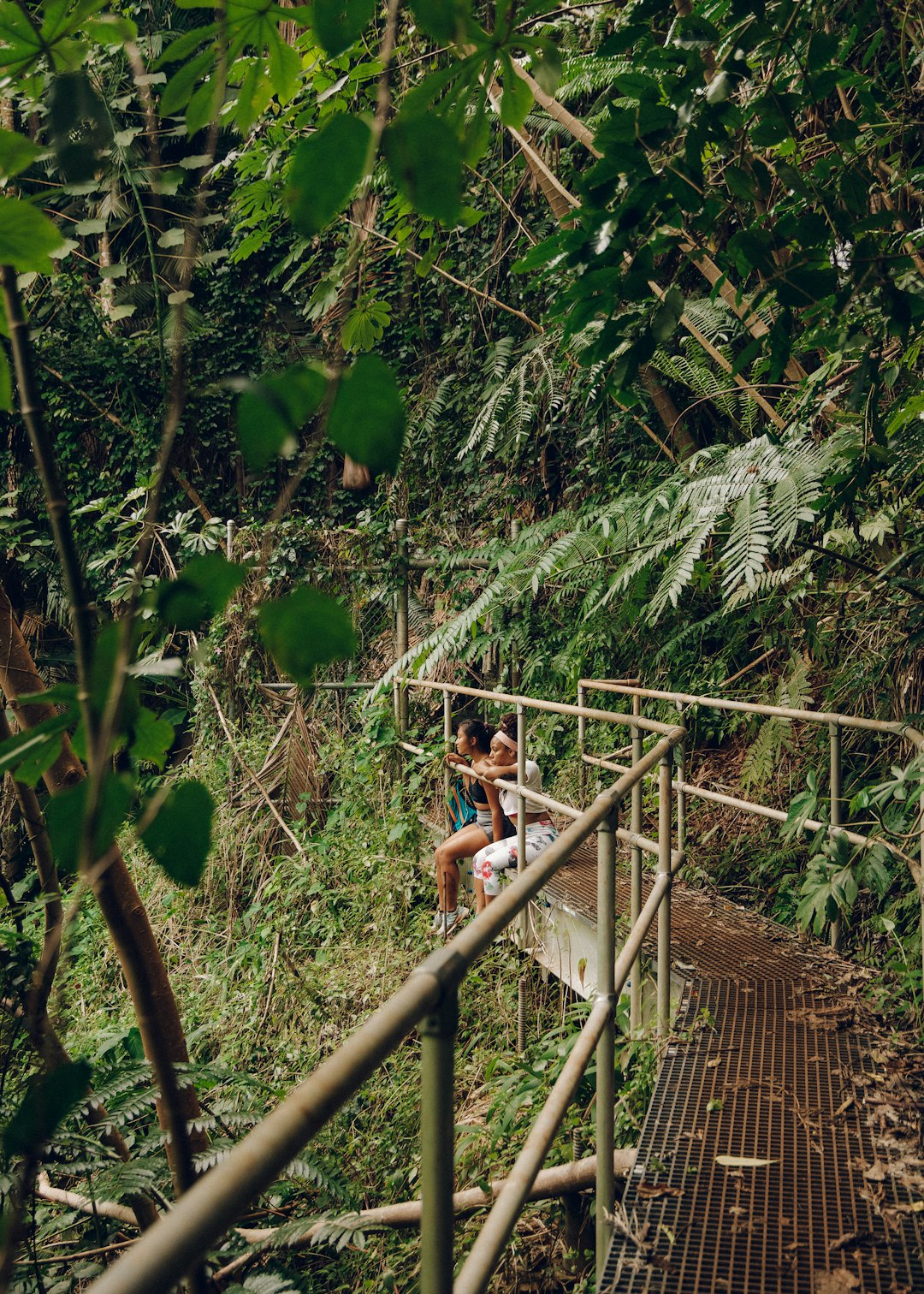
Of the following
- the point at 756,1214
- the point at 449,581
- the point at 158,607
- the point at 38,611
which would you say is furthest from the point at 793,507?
the point at 38,611

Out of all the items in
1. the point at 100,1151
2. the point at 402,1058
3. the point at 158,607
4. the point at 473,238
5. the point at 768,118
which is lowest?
the point at 402,1058

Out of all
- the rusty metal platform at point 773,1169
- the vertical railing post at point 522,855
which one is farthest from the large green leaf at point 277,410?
the vertical railing post at point 522,855

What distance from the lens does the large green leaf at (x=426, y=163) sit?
53cm

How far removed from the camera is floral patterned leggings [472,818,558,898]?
4582 millimetres

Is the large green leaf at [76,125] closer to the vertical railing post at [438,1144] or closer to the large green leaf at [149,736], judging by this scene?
the large green leaf at [149,736]

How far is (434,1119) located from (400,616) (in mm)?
6355

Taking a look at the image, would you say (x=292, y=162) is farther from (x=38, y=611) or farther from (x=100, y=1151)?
(x=38, y=611)

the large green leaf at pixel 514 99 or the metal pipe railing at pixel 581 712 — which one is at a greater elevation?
the large green leaf at pixel 514 99

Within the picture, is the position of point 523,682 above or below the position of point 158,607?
below

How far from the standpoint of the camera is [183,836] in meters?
0.55

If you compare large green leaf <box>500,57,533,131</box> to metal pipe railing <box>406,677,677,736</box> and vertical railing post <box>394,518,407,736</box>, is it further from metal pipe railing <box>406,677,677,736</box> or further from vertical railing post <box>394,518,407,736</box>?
vertical railing post <box>394,518,407,736</box>

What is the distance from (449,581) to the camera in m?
7.36

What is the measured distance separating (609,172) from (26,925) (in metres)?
A: 7.84

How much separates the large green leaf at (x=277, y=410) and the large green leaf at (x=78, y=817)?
0.20 metres
